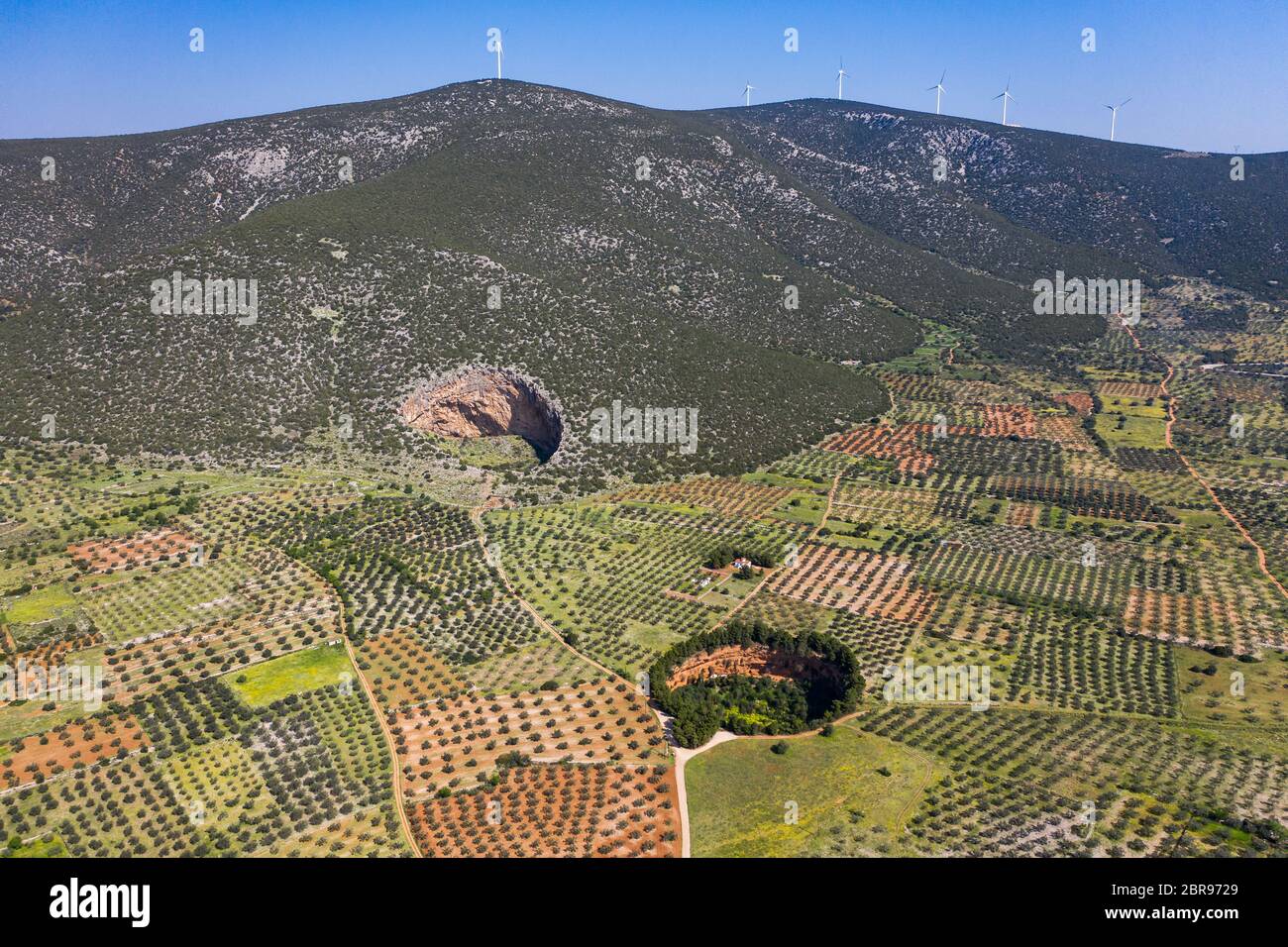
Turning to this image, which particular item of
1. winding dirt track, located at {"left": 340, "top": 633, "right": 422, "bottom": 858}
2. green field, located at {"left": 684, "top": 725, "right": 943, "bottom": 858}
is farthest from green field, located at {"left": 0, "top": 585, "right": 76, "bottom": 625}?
green field, located at {"left": 684, "top": 725, "right": 943, "bottom": 858}

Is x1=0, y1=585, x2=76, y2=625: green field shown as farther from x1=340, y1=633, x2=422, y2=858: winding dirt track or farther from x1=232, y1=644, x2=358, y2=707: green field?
x1=340, y1=633, x2=422, y2=858: winding dirt track

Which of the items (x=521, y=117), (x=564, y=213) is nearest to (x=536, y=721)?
(x=564, y=213)

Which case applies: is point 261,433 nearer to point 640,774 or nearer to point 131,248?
point 640,774

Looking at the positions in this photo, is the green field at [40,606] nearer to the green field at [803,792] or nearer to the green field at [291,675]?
Result: the green field at [291,675]

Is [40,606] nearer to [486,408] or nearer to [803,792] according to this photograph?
[486,408]

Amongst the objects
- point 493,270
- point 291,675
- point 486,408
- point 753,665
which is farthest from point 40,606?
point 493,270

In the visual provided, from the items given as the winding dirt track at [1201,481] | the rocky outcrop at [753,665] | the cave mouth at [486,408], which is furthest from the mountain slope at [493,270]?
the rocky outcrop at [753,665]
